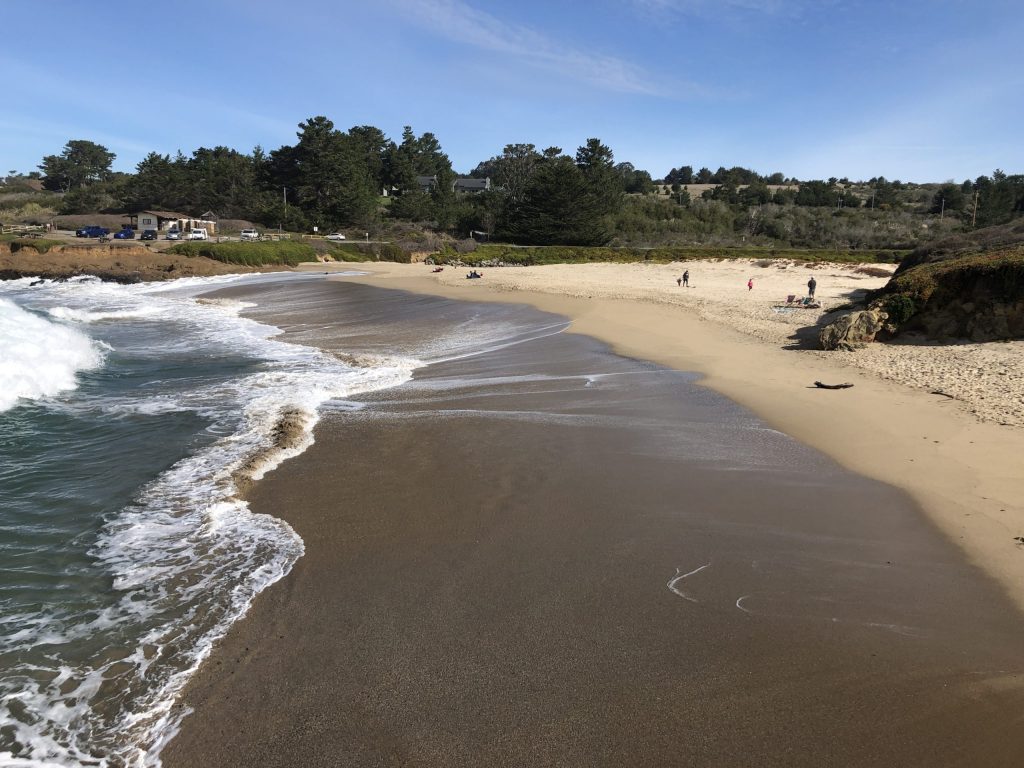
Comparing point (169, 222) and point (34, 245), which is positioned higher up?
point (169, 222)

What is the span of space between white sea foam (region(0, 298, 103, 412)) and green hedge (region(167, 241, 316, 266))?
33121 mm

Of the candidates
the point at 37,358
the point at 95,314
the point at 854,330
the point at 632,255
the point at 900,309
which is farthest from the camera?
the point at 632,255

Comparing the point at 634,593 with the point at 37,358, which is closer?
the point at 634,593

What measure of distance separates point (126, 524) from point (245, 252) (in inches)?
1826

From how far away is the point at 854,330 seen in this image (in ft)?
48.0

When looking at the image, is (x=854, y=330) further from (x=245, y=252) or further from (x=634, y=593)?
(x=245, y=252)

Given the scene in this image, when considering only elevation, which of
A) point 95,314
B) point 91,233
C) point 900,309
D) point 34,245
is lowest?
point 95,314

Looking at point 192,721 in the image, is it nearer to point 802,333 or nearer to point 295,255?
point 802,333

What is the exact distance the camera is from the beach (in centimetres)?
338

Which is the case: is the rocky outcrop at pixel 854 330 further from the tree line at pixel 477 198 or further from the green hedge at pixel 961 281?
the tree line at pixel 477 198

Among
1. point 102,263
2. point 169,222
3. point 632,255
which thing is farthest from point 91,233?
point 632,255

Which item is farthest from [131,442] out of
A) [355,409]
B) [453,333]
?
[453,333]


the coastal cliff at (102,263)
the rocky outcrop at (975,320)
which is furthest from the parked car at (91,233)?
the rocky outcrop at (975,320)

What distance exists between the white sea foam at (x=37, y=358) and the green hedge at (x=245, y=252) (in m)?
33.1
